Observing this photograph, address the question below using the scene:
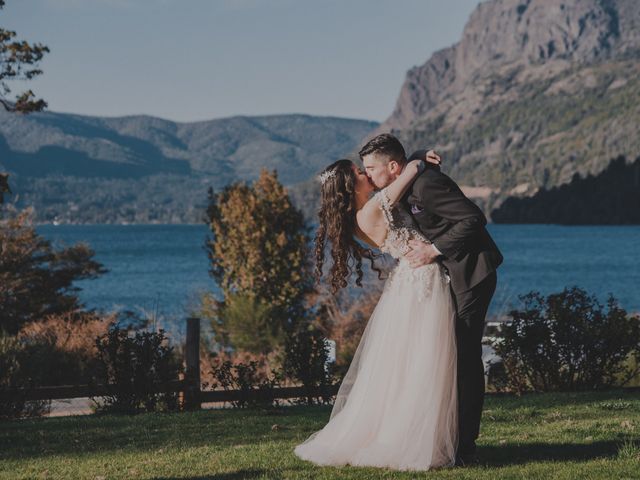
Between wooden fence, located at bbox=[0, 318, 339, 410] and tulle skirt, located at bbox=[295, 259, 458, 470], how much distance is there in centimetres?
543

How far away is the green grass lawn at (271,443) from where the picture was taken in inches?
259

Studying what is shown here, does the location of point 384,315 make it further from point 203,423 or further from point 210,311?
point 210,311

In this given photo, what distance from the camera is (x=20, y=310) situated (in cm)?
2516

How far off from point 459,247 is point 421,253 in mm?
346

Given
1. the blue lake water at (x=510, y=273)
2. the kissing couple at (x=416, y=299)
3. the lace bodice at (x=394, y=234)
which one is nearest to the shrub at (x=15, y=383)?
the kissing couple at (x=416, y=299)

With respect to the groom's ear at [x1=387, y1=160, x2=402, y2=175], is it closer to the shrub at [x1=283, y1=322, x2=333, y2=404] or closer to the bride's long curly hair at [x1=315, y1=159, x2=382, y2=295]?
the bride's long curly hair at [x1=315, y1=159, x2=382, y2=295]

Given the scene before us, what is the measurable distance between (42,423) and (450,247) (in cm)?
663

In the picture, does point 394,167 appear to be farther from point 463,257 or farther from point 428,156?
point 463,257

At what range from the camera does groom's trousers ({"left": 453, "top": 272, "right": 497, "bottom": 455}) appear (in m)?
6.49

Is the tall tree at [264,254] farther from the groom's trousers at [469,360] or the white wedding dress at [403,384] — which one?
the groom's trousers at [469,360]

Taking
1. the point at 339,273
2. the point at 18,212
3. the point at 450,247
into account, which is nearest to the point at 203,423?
the point at 339,273

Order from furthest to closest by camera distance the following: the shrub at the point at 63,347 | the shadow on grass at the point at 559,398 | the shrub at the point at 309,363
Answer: the shrub at the point at 63,347 < the shrub at the point at 309,363 < the shadow on grass at the point at 559,398

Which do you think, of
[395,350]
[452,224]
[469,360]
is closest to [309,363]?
[395,350]

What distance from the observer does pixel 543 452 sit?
7.25m
